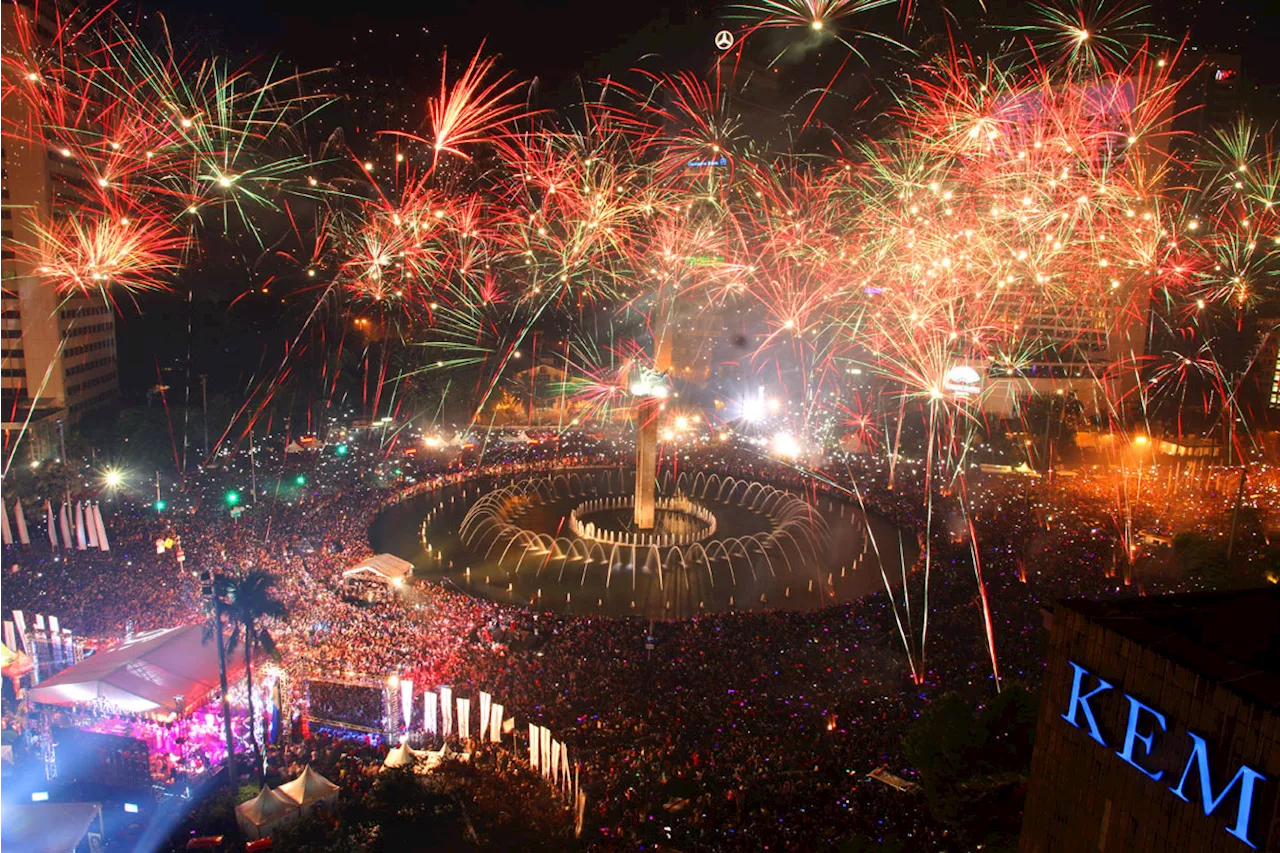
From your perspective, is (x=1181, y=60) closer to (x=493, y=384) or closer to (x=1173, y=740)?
(x=493, y=384)

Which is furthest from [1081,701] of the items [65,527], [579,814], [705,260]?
[705,260]

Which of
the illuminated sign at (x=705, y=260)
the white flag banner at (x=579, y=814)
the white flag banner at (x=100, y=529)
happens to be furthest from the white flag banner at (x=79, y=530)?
the illuminated sign at (x=705, y=260)

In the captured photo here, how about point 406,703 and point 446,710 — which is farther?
point 406,703

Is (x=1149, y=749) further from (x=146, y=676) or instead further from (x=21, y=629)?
(x=21, y=629)

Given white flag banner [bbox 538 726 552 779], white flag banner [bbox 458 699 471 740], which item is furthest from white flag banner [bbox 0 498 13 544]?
white flag banner [bbox 538 726 552 779]

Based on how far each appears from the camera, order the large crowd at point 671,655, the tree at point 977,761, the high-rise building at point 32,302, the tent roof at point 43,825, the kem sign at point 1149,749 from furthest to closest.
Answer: the high-rise building at point 32,302
the large crowd at point 671,655
the tent roof at point 43,825
the tree at point 977,761
the kem sign at point 1149,749

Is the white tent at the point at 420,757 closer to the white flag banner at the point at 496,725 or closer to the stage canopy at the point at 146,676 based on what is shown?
the white flag banner at the point at 496,725

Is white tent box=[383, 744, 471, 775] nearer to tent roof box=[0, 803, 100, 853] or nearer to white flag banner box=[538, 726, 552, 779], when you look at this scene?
white flag banner box=[538, 726, 552, 779]
